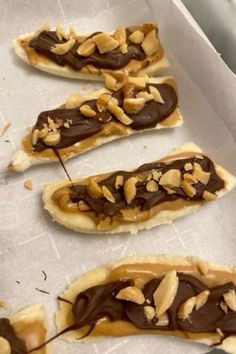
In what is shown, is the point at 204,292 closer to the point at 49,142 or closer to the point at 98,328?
the point at 98,328

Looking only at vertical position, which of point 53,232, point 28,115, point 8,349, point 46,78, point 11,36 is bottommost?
point 8,349

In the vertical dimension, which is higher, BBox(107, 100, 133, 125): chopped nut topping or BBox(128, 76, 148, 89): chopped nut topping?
BBox(128, 76, 148, 89): chopped nut topping

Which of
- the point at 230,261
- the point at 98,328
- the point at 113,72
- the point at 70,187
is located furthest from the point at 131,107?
the point at 98,328

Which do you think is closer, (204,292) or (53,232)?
(204,292)

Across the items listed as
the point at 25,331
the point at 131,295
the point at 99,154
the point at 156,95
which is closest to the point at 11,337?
the point at 25,331

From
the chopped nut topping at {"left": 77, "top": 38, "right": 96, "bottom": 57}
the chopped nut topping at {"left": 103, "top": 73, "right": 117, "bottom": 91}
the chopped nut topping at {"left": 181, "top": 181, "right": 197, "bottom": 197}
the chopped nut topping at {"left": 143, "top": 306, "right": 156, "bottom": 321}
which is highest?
the chopped nut topping at {"left": 77, "top": 38, "right": 96, "bottom": 57}

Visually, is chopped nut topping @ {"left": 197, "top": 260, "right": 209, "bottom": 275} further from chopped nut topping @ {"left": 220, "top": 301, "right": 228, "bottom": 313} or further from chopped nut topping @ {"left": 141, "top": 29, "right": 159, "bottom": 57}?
chopped nut topping @ {"left": 141, "top": 29, "right": 159, "bottom": 57}

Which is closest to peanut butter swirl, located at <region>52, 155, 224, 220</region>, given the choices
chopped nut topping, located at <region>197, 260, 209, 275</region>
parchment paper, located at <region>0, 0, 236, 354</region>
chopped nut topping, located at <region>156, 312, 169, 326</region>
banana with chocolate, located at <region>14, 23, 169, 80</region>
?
parchment paper, located at <region>0, 0, 236, 354</region>

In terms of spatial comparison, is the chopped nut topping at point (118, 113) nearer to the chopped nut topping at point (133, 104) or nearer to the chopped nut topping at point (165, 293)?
the chopped nut topping at point (133, 104)
